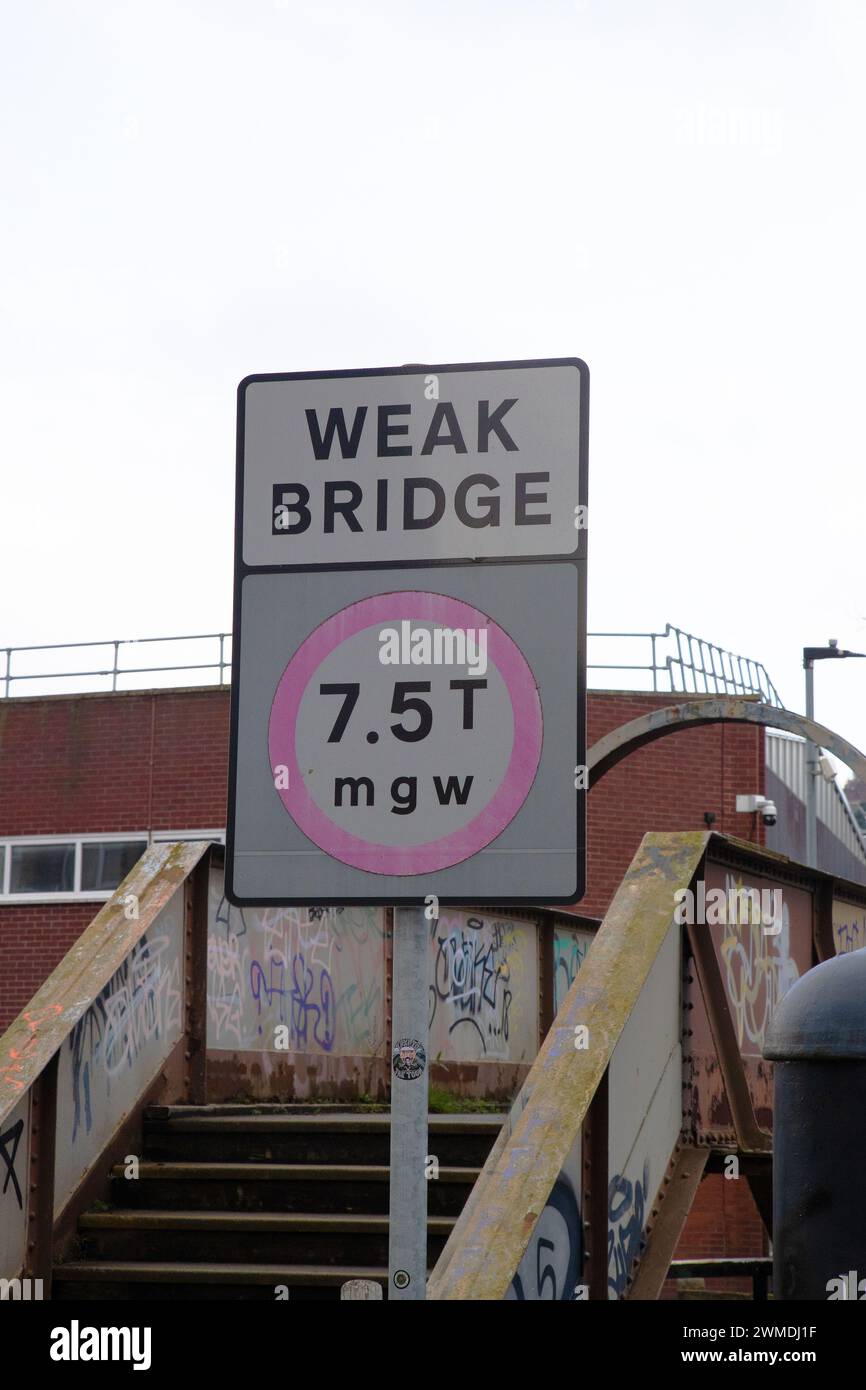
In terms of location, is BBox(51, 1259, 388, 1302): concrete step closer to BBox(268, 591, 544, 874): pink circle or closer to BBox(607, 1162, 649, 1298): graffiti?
BBox(607, 1162, 649, 1298): graffiti

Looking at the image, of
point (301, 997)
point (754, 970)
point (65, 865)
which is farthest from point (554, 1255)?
point (65, 865)

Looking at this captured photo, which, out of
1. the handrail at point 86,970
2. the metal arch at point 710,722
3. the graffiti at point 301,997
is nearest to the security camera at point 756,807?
the graffiti at point 301,997

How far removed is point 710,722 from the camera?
22.9 ft

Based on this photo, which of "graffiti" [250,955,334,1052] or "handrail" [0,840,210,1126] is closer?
"handrail" [0,840,210,1126]

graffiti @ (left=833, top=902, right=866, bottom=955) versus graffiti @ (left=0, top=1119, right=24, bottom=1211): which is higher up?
graffiti @ (left=833, top=902, right=866, bottom=955)

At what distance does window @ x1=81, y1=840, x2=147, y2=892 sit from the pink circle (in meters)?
20.4

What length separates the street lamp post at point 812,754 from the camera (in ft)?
79.8

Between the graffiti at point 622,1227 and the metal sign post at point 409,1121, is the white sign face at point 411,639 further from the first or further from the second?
the graffiti at point 622,1227

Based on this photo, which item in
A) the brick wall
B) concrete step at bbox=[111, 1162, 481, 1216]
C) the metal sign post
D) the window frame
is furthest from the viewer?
the window frame

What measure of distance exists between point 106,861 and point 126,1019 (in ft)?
52.6

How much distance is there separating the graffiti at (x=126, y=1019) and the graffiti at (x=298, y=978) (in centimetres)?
55

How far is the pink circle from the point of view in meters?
3.36

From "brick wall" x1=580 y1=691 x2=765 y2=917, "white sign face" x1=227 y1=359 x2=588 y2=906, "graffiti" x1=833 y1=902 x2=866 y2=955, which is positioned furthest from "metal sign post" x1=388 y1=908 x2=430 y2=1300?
"brick wall" x1=580 y1=691 x2=765 y2=917
